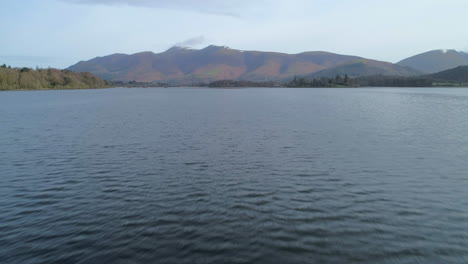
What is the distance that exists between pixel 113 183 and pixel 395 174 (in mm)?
23157

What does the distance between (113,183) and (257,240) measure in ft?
43.4

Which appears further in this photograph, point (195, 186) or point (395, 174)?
point (395, 174)

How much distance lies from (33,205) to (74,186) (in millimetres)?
3341

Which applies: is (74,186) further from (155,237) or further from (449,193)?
(449,193)

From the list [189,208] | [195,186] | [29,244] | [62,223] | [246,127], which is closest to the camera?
[29,244]

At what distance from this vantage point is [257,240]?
525 inches

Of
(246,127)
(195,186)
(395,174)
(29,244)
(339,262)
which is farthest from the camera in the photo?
(246,127)

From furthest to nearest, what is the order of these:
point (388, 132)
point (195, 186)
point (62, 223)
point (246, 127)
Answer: point (246, 127) → point (388, 132) → point (195, 186) → point (62, 223)

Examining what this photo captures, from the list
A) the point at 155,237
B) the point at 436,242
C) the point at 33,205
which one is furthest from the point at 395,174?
the point at 33,205

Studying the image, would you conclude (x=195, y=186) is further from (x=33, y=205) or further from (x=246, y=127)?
(x=246, y=127)

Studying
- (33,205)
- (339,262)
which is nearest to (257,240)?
(339,262)

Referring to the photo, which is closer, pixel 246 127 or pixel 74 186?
pixel 74 186

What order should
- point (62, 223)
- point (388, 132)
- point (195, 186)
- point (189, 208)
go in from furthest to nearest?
point (388, 132), point (195, 186), point (189, 208), point (62, 223)

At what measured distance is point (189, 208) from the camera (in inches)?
659
